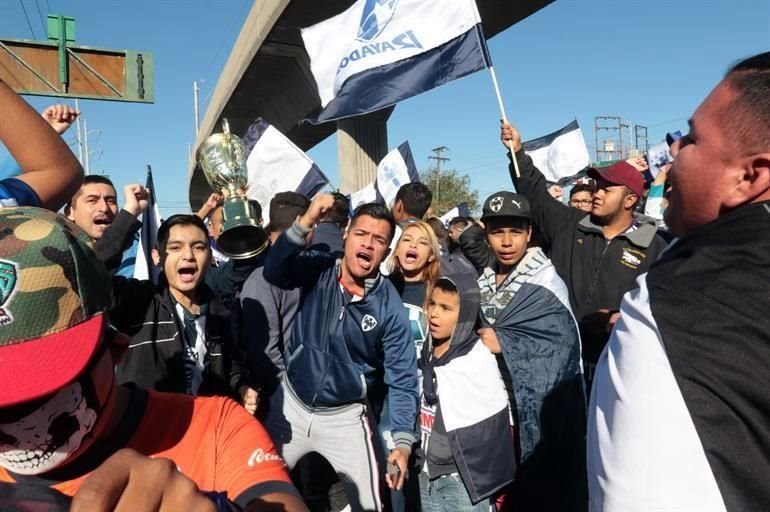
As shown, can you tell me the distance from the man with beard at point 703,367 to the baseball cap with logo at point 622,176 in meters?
2.78

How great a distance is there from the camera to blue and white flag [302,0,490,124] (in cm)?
452

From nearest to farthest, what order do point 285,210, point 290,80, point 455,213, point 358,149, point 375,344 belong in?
point 375,344
point 285,210
point 455,213
point 358,149
point 290,80

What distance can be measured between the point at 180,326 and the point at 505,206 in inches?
87.1

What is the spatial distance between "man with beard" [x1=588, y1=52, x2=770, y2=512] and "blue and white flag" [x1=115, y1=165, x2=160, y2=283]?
3095mm

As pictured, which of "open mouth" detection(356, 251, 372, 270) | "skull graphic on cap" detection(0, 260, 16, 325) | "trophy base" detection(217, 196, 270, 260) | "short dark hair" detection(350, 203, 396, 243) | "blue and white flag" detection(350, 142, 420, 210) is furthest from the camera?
"blue and white flag" detection(350, 142, 420, 210)

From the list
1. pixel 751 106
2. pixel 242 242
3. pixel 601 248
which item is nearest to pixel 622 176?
pixel 601 248

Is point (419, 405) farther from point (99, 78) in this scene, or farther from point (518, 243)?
point (99, 78)

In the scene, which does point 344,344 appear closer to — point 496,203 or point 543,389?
point 543,389

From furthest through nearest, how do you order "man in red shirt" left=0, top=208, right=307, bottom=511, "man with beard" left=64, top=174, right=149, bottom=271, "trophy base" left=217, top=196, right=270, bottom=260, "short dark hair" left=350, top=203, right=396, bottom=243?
1. "short dark hair" left=350, top=203, right=396, bottom=243
2. "trophy base" left=217, top=196, right=270, bottom=260
3. "man with beard" left=64, top=174, right=149, bottom=271
4. "man in red shirt" left=0, top=208, right=307, bottom=511

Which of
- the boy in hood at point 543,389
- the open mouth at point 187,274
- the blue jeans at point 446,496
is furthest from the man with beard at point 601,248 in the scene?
the open mouth at point 187,274

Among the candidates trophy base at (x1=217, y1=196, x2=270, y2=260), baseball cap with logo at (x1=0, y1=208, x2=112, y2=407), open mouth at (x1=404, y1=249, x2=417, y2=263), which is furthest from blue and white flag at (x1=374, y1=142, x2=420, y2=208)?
baseball cap with logo at (x1=0, y1=208, x2=112, y2=407)

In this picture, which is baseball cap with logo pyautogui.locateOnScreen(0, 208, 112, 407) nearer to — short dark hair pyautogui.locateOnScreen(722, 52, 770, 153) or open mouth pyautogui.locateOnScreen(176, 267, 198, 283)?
short dark hair pyautogui.locateOnScreen(722, 52, 770, 153)

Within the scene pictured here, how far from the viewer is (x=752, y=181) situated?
3.91 ft

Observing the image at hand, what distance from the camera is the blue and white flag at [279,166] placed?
600 centimetres
